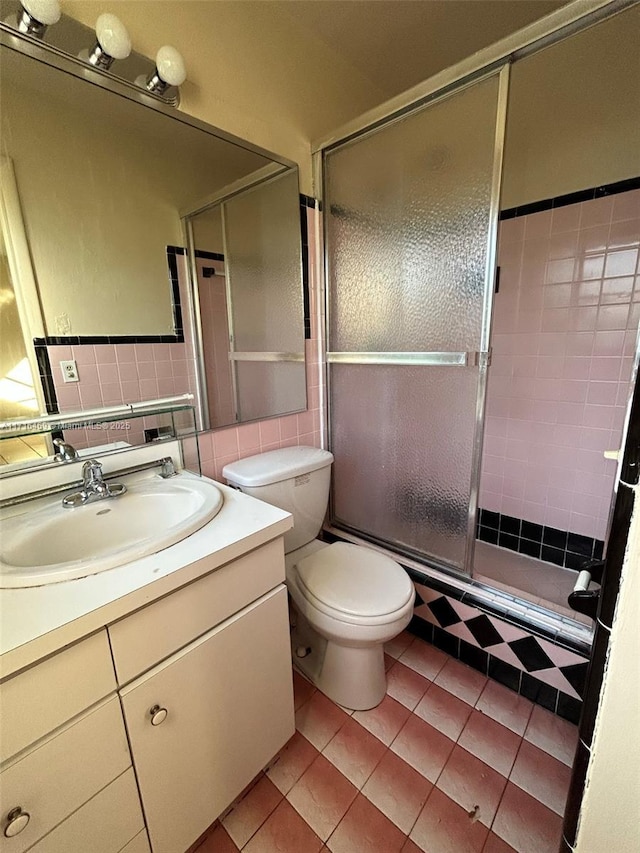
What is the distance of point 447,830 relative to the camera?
100 cm

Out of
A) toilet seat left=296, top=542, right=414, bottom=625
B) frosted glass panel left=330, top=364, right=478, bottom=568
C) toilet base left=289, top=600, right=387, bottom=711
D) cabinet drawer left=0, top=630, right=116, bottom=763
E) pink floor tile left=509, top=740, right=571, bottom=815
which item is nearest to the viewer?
cabinet drawer left=0, top=630, right=116, bottom=763

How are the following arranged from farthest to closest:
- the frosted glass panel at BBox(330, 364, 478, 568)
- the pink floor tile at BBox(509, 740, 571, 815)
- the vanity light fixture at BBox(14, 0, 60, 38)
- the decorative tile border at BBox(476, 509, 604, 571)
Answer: the decorative tile border at BBox(476, 509, 604, 571)
the frosted glass panel at BBox(330, 364, 478, 568)
the pink floor tile at BBox(509, 740, 571, 815)
the vanity light fixture at BBox(14, 0, 60, 38)

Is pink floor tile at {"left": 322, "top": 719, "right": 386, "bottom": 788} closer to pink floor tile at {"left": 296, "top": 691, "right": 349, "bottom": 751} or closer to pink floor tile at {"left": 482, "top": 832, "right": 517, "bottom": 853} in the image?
pink floor tile at {"left": 296, "top": 691, "right": 349, "bottom": 751}

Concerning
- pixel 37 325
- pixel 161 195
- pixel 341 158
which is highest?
pixel 341 158

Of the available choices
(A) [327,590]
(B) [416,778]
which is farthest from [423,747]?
(A) [327,590]

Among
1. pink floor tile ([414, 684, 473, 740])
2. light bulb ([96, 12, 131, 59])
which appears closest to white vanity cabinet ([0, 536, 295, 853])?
pink floor tile ([414, 684, 473, 740])

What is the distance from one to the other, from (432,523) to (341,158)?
1.56 m

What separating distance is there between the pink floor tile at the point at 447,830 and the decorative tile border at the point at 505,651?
17.7 inches

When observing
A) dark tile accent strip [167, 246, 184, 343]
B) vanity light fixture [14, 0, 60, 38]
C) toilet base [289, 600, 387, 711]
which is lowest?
toilet base [289, 600, 387, 711]

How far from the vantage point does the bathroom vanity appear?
61 centimetres

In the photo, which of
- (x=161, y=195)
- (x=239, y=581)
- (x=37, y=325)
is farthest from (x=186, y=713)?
(x=161, y=195)

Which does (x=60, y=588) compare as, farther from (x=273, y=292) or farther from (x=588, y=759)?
(x=273, y=292)

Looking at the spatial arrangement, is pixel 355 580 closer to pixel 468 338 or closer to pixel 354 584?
pixel 354 584

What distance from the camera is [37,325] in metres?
0.99
